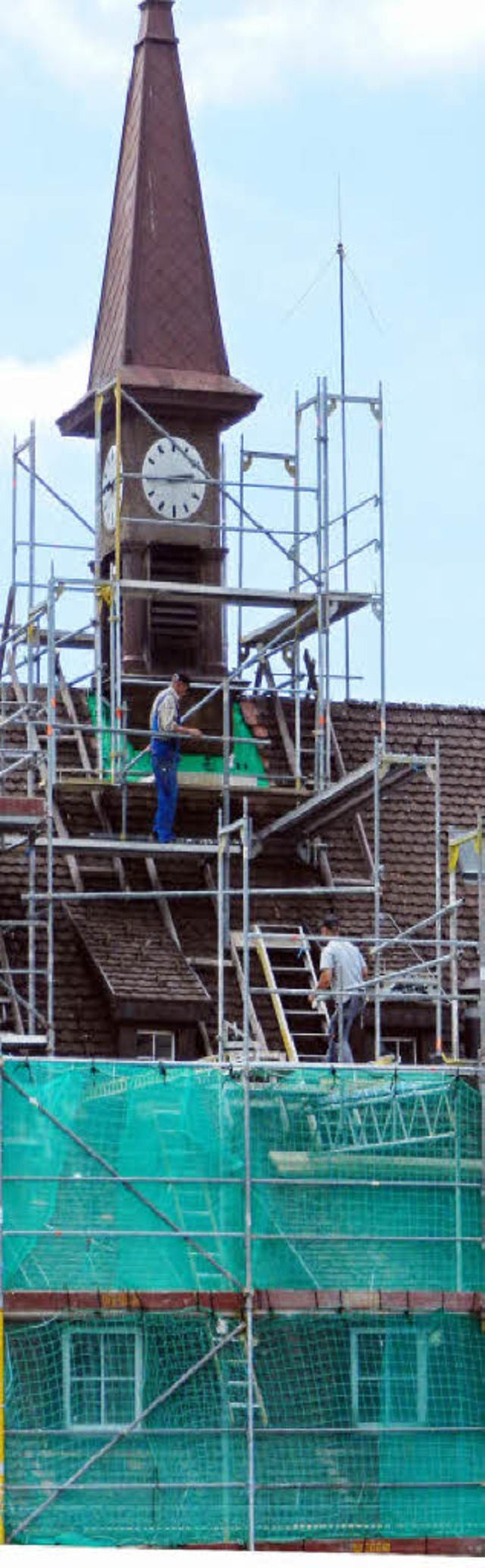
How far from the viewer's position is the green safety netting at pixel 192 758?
36.8m

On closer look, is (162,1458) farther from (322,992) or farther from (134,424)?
(134,424)

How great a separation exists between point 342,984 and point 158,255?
31.4 ft

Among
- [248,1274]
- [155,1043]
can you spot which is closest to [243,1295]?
[248,1274]

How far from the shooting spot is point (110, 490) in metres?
38.6

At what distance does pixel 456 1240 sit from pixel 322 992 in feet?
7.95

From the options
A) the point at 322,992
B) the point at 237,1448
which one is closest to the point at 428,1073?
the point at 322,992

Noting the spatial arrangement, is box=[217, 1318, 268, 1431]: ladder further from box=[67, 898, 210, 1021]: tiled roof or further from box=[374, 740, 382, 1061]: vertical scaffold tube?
box=[67, 898, 210, 1021]: tiled roof

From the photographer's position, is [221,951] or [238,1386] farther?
[221,951]

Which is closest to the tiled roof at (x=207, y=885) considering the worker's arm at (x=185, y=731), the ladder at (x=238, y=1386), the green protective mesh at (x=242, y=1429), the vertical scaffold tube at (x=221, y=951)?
the vertical scaffold tube at (x=221, y=951)

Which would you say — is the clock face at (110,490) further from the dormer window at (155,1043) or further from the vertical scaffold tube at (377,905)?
the dormer window at (155,1043)

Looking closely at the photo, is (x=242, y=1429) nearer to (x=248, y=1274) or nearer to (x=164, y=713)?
(x=248, y=1274)

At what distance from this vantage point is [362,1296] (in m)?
30.7

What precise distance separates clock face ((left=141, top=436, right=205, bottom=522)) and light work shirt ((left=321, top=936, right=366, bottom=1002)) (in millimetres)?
6474

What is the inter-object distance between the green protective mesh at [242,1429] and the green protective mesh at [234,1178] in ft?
1.37
